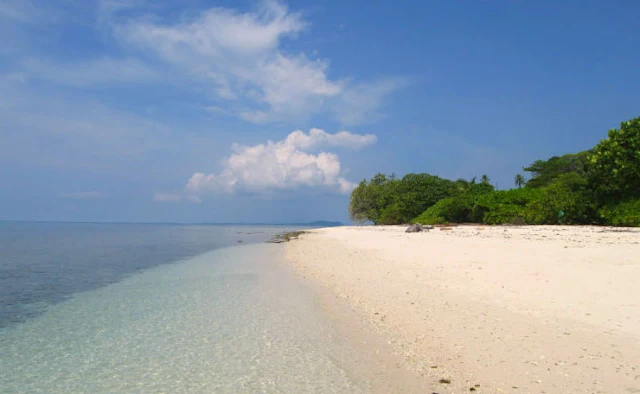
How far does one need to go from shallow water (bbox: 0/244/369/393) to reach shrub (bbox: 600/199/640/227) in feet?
82.3

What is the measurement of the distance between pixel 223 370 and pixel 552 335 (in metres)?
5.41

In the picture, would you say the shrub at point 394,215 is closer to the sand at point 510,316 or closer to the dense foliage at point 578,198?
the dense foliage at point 578,198

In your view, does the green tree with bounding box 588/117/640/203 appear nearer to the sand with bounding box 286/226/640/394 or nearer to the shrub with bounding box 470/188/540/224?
the shrub with bounding box 470/188/540/224

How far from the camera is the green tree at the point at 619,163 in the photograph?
26734mm

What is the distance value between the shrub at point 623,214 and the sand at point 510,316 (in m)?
13.5

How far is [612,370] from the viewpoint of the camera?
4.82 meters

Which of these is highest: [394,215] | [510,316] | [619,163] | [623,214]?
[619,163]

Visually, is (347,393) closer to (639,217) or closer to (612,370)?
(612,370)

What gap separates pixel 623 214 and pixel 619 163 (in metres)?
3.84

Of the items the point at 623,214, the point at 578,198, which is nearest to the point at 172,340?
the point at 623,214

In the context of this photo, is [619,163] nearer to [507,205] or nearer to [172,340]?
[507,205]

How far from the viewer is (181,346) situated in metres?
7.12

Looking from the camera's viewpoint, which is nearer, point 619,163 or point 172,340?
point 172,340

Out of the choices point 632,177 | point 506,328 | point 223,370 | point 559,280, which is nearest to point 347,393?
point 223,370
